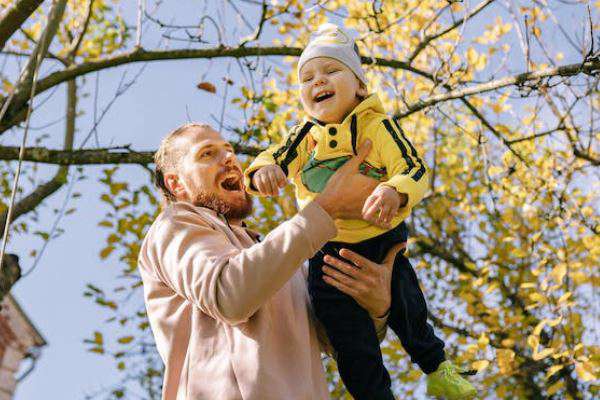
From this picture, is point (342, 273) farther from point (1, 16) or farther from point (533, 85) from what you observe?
point (1, 16)

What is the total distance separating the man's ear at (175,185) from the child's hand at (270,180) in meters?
0.51

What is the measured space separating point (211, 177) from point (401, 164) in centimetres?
71

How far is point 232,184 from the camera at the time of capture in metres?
2.59

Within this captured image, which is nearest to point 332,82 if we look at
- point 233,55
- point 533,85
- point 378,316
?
point 378,316

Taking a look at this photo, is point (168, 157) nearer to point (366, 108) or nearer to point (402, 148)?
point (366, 108)

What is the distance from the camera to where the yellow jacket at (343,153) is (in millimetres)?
2299

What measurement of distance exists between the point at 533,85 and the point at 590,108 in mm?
2094

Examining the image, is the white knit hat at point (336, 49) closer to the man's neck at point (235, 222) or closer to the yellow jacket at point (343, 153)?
the yellow jacket at point (343, 153)

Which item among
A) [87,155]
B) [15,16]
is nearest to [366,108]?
[15,16]

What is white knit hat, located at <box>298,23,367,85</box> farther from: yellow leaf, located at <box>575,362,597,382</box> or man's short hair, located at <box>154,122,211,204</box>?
yellow leaf, located at <box>575,362,597,382</box>

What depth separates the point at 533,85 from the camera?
376cm

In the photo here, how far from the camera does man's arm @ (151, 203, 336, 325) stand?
6.31 feet

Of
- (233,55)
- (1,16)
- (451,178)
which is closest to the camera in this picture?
(1,16)

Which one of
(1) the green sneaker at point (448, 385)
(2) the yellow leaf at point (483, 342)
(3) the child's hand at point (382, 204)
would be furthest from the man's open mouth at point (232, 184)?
(2) the yellow leaf at point (483, 342)
